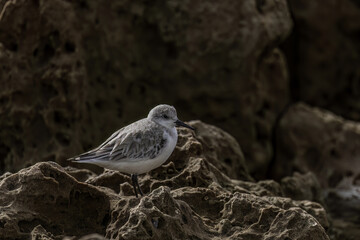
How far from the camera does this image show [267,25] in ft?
39.8

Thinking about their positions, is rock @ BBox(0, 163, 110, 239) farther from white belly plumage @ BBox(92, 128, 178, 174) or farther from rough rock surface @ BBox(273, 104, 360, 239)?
rough rock surface @ BBox(273, 104, 360, 239)

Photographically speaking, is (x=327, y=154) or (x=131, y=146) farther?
(x=327, y=154)

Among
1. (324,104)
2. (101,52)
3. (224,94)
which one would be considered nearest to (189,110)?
(224,94)

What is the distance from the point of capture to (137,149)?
7.55 m

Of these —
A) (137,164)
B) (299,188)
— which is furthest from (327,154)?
(137,164)

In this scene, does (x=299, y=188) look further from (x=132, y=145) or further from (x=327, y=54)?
(x=327, y=54)


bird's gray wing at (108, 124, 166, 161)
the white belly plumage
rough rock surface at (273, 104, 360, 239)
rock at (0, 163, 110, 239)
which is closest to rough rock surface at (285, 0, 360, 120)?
rough rock surface at (273, 104, 360, 239)

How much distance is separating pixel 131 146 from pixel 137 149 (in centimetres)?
8

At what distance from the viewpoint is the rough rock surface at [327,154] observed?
1184 centimetres

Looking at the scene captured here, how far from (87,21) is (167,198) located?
5.89 metres

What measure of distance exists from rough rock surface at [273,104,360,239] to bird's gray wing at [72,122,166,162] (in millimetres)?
4941

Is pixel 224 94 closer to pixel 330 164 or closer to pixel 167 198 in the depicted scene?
pixel 330 164

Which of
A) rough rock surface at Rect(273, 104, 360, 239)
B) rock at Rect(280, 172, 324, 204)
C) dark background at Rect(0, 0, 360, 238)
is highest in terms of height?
dark background at Rect(0, 0, 360, 238)

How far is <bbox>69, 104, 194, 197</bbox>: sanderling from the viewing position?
7395 millimetres
